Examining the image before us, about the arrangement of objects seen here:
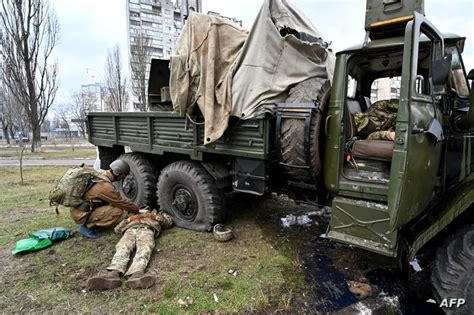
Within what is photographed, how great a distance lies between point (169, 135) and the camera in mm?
4488

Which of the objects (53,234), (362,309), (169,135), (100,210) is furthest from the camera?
(169,135)

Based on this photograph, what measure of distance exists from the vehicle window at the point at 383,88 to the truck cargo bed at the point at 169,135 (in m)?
1.67

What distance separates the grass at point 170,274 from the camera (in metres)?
→ 2.73

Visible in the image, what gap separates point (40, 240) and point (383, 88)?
4924mm

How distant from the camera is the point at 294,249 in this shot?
3.78 m

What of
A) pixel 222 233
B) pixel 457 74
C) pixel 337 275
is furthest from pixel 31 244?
pixel 457 74

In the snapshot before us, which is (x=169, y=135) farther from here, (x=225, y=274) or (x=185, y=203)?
(x=225, y=274)

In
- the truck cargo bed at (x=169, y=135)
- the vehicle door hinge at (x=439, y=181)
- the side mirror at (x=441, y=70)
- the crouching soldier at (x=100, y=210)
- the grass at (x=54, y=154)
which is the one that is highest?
Answer: the side mirror at (x=441, y=70)

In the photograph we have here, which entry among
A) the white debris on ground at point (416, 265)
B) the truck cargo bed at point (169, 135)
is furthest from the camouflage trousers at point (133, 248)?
the white debris on ground at point (416, 265)

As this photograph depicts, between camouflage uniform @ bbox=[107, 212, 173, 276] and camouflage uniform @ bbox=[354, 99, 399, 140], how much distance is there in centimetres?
270

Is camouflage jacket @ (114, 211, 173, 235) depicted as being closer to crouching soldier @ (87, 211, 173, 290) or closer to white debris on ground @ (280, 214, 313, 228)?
crouching soldier @ (87, 211, 173, 290)

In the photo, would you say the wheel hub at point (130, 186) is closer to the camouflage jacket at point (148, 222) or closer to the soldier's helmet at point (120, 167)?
the soldier's helmet at point (120, 167)

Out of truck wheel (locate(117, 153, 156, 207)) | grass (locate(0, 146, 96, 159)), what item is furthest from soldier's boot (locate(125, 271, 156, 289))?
grass (locate(0, 146, 96, 159))

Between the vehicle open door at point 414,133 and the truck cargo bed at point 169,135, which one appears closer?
the vehicle open door at point 414,133
